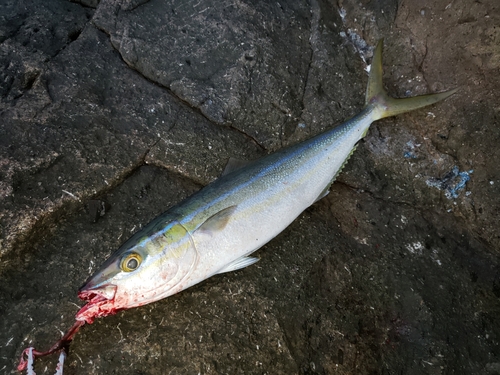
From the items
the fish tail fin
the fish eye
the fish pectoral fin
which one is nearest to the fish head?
the fish eye

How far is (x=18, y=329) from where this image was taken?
252 cm

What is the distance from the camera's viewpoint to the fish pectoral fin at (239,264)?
2.74m

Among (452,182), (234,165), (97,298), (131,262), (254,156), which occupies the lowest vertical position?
(452,182)

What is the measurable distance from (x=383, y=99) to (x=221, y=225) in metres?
1.93

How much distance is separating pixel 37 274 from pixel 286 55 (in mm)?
2953

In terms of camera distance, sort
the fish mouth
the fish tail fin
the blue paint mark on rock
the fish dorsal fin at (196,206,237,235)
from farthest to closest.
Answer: the blue paint mark on rock < the fish tail fin < the fish dorsal fin at (196,206,237,235) < the fish mouth

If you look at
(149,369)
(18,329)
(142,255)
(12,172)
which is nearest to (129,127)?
(12,172)

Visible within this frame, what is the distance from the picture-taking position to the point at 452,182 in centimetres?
380

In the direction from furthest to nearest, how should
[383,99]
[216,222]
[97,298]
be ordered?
[383,99]
[216,222]
[97,298]

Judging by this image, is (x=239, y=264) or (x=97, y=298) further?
(x=239, y=264)

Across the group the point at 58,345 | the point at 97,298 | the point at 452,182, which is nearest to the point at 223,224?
the point at 97,298

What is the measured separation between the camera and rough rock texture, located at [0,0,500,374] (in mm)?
2689

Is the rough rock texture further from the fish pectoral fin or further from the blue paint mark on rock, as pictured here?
the fish pectoral fin

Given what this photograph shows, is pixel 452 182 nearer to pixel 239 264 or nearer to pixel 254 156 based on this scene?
pixel 254 156
